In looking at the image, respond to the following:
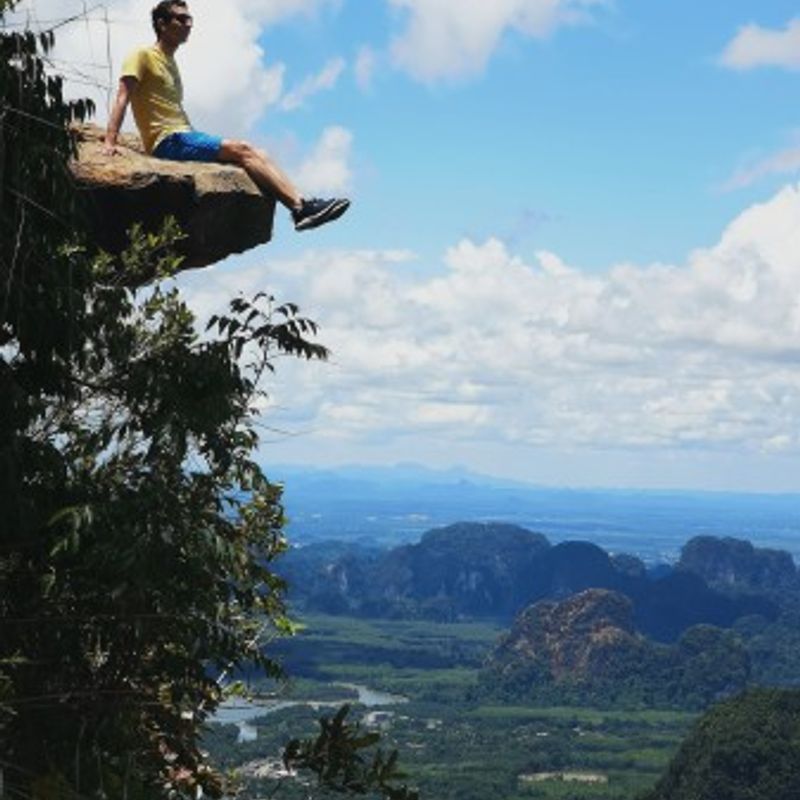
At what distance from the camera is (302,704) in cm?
16438

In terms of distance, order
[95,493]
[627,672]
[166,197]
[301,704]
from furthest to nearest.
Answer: [627,672], [301,704], [166,197], [95,493]

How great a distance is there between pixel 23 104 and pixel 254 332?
228 centimetres

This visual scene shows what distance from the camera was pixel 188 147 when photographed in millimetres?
11211

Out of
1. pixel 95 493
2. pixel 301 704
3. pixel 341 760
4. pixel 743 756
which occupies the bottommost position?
pixel 301 704

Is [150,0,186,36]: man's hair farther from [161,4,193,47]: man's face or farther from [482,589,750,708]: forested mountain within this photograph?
[482,589,750,708]: forested mountain

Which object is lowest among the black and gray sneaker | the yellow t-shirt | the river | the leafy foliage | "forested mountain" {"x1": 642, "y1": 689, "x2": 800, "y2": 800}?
the river

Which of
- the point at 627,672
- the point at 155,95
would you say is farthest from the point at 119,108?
the point at 627,672

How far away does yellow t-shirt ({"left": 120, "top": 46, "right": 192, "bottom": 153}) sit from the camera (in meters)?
10.7

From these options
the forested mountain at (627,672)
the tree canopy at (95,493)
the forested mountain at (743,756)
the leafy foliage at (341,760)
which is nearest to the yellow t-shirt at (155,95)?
the tree canopy at (95,493)

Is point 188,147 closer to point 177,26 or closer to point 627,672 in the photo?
point 177,26

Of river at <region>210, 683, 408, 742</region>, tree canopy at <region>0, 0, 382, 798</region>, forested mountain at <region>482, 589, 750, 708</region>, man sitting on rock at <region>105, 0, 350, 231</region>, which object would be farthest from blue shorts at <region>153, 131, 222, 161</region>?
forested mountain at <region>482, 589, 750, 708</region>

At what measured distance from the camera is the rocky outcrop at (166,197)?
35.4 feet

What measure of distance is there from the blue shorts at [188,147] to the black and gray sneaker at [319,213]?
0.93 metres

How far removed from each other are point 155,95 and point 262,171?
115 centimetres
